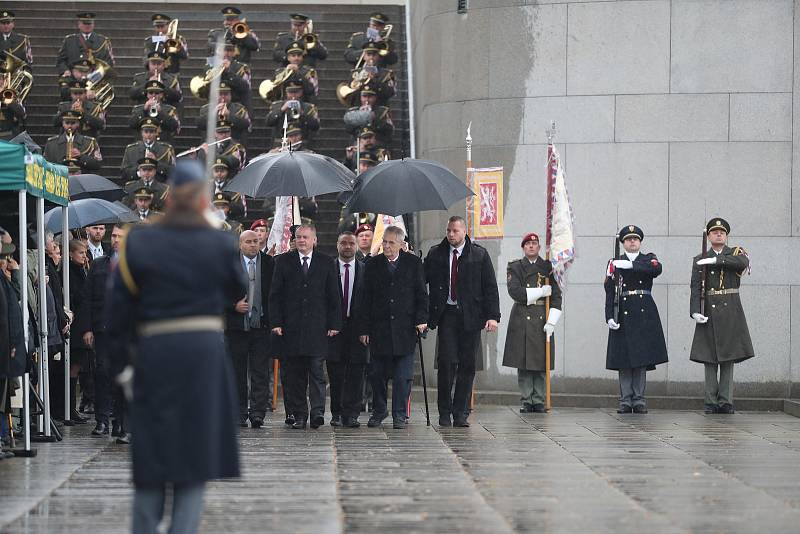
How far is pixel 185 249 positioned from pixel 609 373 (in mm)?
11800

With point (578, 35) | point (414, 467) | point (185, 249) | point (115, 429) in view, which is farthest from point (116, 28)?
point (185, 249)

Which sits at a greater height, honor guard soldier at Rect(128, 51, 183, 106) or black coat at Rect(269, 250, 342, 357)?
honor guard soldier at Rect(128, 51, 183, 106)

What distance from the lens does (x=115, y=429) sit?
12852mm

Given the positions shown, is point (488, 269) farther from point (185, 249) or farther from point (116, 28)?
point (116, 28)

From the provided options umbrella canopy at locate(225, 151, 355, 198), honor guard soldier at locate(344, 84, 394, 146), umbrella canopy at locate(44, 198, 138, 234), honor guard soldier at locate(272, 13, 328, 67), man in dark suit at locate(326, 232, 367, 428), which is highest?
honor guard soldier at locate(272, 13, 328, 67)

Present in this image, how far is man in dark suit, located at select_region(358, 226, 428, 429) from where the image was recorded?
14219 mm

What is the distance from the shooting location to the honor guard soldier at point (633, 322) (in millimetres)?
16422

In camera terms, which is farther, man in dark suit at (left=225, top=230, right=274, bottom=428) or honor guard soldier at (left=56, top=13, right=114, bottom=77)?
honor guard soldier at (left=56, top=13, right=114, bottom=77)

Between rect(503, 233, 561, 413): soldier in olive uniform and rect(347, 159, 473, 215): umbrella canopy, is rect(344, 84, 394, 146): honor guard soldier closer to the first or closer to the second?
rect(503, 233, 561, 413): soldier in olive uniform

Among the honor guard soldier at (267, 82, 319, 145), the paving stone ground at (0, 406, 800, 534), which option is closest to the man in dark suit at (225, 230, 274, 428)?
the paving stone ground at (0, 406, 800, 534)

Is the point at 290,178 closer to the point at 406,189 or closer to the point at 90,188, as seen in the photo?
the point at 406,189

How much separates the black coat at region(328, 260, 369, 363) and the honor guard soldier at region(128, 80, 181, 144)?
952cm

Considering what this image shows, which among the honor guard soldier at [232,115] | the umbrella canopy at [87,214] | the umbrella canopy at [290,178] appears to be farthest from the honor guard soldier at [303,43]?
the umbrella canopy at [290,178]

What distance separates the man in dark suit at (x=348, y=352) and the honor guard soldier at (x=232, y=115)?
8.80 metres
